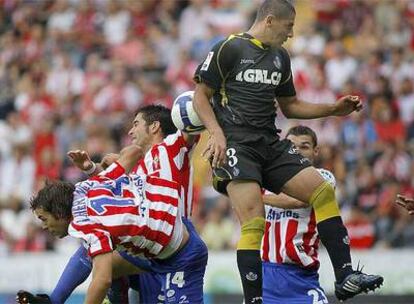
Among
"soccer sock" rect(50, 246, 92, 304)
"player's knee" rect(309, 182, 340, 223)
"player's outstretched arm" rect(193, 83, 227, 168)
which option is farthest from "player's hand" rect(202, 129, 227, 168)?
"soccer sock" rect(50, 246, 92, 304)

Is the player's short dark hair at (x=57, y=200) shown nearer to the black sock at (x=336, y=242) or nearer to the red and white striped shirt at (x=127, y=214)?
the red and white striped shirt at (x=127, y=214)

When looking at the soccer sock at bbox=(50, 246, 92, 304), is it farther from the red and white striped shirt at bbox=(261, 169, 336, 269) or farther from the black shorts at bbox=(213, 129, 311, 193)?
the red and white striped shirt at bbox=(261, 169, 336, 269)

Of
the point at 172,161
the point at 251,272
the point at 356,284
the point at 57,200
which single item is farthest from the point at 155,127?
the point at 356,284

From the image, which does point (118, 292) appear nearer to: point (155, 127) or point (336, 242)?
point (155, 127)

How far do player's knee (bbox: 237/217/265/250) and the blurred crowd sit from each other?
20.0ft

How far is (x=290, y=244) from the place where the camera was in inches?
337

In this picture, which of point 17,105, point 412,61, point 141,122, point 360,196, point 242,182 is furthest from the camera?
point 17,105

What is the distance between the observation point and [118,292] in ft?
26.7

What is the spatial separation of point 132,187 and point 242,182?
0.71m

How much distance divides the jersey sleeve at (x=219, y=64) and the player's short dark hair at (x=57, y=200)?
1083 mm

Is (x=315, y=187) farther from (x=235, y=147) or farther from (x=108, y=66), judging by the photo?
(x=108, y=66)

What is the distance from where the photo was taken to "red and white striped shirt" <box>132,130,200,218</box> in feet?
26.3

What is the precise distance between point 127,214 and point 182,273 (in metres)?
0.73

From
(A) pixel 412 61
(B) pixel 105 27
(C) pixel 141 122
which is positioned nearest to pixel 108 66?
(B) pixel 105 27
